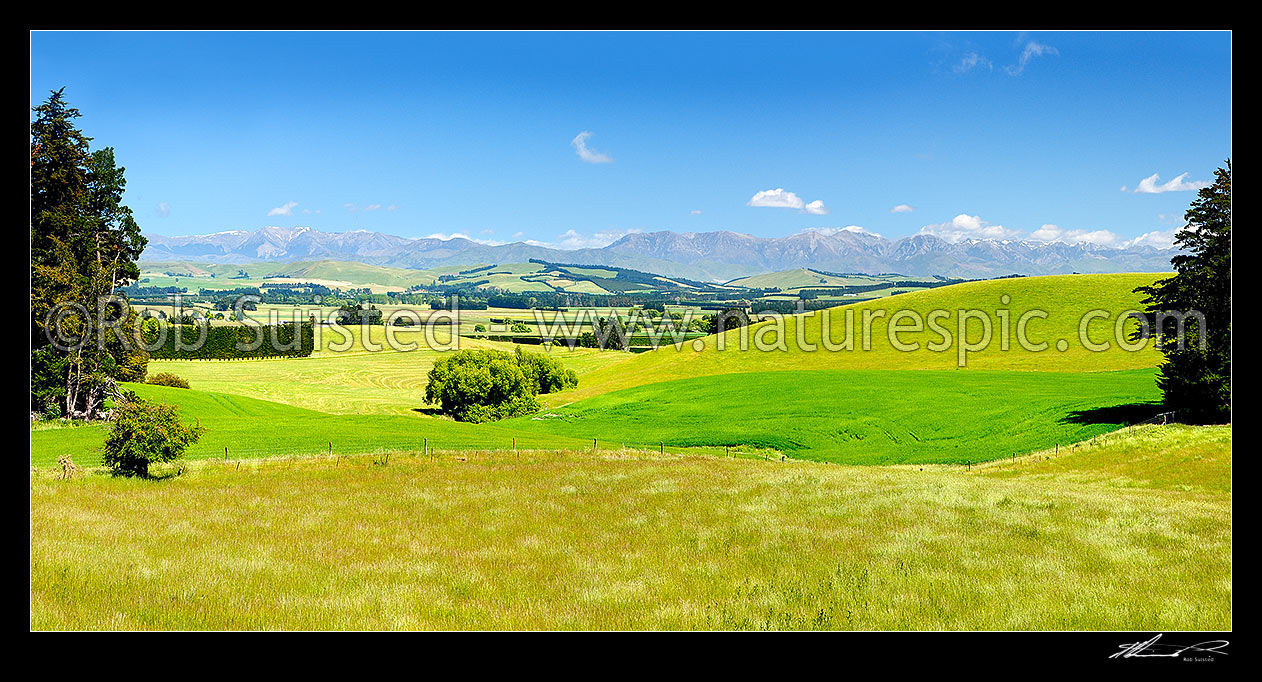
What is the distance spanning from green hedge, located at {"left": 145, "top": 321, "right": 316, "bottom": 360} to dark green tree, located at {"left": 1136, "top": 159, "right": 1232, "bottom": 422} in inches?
4004

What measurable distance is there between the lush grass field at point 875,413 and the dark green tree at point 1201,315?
6378 mm

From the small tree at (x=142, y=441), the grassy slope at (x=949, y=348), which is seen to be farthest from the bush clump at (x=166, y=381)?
the small tree at (x=142, y=441)

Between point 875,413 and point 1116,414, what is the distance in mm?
18219

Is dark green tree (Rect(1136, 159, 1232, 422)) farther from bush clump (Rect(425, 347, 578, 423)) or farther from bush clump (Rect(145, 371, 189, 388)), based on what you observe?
bush clump (Rect(145, 371, 189, 388))

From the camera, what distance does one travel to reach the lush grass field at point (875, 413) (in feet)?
155

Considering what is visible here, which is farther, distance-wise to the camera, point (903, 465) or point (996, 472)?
point (903, 465)

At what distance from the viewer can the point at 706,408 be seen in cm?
7100

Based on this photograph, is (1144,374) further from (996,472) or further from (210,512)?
(210,512)

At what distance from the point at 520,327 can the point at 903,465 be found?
145 meters
